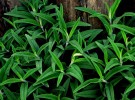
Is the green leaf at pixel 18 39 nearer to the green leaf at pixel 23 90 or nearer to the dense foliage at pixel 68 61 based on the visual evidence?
the dense foliage at pixel 68 61

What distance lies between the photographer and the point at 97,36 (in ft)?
10.00

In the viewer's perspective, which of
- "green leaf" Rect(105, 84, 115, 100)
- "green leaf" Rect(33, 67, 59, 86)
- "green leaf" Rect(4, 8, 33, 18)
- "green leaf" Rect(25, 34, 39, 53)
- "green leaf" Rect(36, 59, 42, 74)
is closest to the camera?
"green leaf" Rect(105, 84, 115, 100)

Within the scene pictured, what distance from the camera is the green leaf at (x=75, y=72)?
98.9 inches

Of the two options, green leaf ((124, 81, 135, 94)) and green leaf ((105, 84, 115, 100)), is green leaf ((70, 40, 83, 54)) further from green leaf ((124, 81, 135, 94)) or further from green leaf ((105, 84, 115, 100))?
green leaf ((124, 81, 135, 94))

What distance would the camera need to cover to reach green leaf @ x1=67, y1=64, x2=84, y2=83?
2512 mm

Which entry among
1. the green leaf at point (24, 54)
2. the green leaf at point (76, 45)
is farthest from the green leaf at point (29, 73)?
the green leaf at point (76, 45)

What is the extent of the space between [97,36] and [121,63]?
0.58 m

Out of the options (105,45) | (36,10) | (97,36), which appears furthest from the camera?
(36,10)

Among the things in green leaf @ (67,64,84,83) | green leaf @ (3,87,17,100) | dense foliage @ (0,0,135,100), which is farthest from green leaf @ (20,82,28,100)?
green leaf @ (67,64,84,83)

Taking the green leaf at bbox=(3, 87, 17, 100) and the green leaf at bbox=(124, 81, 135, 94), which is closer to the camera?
the green leaf at bbox=(124, 81, 135, 94)

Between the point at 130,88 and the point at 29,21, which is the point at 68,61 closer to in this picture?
the point at 29,21

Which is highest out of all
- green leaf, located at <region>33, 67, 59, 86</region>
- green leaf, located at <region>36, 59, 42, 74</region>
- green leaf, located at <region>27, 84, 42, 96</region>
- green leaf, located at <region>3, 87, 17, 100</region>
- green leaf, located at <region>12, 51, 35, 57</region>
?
green leaf, located at <region>12, 51, 35, 57</region>

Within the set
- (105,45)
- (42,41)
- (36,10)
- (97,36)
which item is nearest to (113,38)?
(105,45)

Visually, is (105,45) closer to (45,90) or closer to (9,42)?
(45,90)
